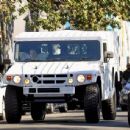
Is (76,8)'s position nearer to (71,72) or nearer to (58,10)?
(58,10)

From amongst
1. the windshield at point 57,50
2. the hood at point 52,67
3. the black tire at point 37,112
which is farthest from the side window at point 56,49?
the black tire at point 37,112

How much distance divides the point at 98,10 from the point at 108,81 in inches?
437

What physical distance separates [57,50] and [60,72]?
1.51m

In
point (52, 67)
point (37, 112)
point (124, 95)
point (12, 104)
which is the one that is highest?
point (52, 67)

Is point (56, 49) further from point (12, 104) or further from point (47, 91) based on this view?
point (12, 104)

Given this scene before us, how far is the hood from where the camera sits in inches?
841

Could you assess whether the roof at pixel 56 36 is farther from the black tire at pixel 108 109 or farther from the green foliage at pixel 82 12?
the green foliage at pixel 82 12

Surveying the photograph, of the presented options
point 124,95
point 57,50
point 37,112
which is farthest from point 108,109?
point 124,95

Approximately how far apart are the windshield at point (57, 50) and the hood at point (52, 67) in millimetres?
341

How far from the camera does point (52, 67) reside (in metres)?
21.6

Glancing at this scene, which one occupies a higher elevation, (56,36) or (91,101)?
(56,36)

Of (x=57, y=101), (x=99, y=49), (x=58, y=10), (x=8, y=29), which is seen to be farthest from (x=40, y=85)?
(x=8, y=29)

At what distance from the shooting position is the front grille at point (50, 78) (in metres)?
21.2

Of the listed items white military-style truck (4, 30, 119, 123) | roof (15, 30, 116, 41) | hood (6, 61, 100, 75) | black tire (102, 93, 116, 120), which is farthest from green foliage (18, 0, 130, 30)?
hood (6, 61, 100, 75)
